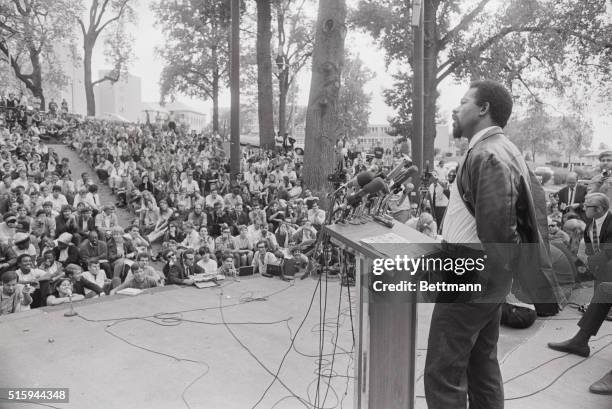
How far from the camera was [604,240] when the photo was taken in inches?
161

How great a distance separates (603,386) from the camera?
3.40 meters

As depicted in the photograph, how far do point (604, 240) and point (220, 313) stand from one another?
3522mm

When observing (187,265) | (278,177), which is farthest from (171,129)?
(187,265)

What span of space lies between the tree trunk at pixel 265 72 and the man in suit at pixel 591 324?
17482 mm

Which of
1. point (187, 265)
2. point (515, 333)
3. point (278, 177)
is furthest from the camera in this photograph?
point (278, 177)

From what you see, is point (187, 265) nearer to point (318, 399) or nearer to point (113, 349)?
point (113, 349)

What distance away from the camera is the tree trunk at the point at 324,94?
35.2 ft

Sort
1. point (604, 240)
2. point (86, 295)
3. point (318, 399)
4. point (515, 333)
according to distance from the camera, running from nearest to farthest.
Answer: point (318, 399), point (604, 240), point (515, 333), point (86, 295)

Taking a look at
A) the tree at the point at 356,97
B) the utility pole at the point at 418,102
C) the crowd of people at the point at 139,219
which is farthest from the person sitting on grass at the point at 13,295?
the tree at the point at 356,97

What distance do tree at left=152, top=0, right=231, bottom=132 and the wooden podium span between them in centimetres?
2597

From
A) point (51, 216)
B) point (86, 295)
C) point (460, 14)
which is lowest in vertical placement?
point (86, 295)

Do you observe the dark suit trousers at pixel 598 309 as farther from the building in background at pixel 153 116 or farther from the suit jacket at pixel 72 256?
the building in background at pixel 153 116

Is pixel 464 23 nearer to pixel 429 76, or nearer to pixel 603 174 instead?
pixel 429 76

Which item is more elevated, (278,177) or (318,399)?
(278,177)
